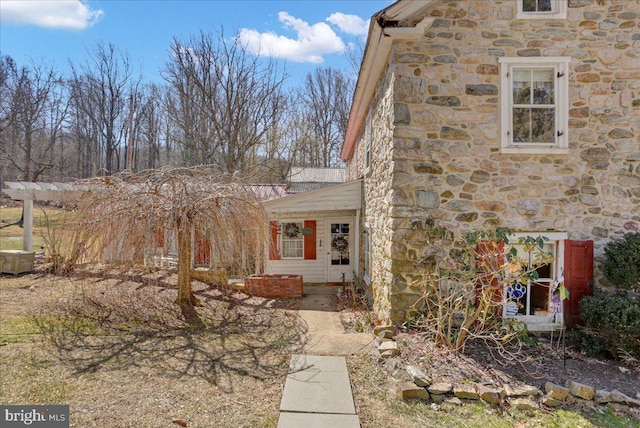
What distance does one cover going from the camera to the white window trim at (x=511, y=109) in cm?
575

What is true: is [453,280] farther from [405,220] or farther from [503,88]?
[503,88]

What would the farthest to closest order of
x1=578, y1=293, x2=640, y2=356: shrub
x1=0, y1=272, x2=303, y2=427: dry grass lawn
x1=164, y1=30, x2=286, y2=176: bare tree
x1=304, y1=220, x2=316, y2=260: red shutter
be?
x1=164, y1=30, x2=286, y2=176: bare tree → x1=304, y1=220, x2=316, y2=260: red shutter → x1=578, y1=293, x2=640, y2=356: shrub → x1=0, y1=272, x2=303, y2=427: dry grass lawn

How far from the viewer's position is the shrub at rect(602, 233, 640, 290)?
525 centimetres

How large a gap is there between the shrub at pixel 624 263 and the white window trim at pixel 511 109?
166 centimetres

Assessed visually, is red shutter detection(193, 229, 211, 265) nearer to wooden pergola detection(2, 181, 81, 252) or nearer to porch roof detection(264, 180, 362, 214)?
porch roof detection(264, 180, 362, 214)

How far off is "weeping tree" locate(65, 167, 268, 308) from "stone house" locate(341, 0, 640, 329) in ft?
9.84

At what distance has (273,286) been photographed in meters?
9.29

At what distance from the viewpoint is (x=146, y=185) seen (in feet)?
21.9

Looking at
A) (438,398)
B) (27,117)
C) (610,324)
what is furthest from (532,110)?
(27,117)

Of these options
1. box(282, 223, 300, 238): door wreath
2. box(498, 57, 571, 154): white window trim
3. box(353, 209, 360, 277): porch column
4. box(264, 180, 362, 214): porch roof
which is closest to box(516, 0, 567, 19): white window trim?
box(498, 57, 571, 154): white window trim

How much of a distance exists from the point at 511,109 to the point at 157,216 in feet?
20.7

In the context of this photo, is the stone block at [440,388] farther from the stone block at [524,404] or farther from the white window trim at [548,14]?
the white window trim at [548,14]

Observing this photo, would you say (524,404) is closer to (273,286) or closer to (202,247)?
(202,247)

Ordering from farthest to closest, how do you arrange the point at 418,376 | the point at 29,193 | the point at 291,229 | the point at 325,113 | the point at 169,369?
the point at 325,113, the point at 291,229, the point at 29,193, the point at 169,369, the point at 418,376
